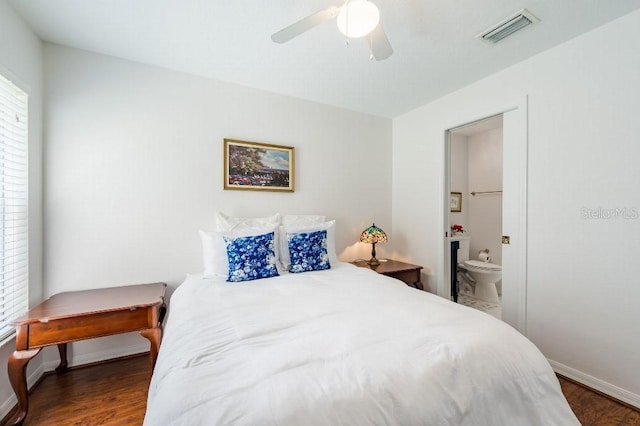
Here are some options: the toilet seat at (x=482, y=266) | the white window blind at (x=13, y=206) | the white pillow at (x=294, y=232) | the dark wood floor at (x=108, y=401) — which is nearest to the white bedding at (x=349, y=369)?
the dark wood floor at (x=108, y=401)

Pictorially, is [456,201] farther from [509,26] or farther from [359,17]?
[359,17]

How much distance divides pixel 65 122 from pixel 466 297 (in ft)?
15.4

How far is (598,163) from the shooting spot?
74.5 inches

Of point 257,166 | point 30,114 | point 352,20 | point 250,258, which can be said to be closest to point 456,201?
point 257,166

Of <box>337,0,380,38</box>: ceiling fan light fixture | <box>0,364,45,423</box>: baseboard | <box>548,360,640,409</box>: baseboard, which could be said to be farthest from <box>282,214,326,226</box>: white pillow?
<box>548,360,640,409</box>: baseboard

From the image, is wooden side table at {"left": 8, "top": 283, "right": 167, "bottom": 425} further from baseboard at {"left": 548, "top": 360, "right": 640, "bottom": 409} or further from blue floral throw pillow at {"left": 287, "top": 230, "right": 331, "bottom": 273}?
baseboard at {"left": 548, "top": 360, "right": 640, "bottom": 409}

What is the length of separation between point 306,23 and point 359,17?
0.28 m

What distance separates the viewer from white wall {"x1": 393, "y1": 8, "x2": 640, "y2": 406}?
1770mm

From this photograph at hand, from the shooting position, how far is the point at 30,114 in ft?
6.24

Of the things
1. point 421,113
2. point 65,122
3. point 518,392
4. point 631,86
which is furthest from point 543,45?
point 65,122

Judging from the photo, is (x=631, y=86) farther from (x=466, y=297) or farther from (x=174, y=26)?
(x=174, y=26)

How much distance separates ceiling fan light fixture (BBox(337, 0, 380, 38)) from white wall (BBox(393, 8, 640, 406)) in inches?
66.1

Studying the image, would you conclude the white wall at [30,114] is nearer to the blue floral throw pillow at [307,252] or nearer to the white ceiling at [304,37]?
the white ceiling at [304,37]

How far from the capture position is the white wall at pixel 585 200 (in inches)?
69.7
